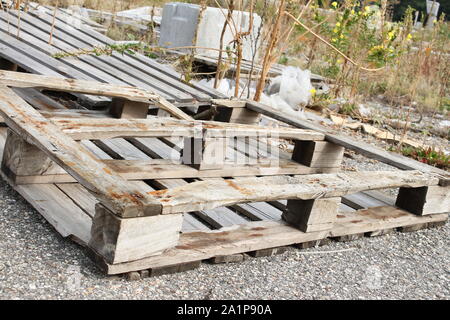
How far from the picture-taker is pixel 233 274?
8.71ft

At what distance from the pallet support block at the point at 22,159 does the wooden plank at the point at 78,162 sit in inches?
3.5

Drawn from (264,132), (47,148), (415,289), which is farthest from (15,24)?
(415,289)

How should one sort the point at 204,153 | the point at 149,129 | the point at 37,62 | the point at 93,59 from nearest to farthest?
the point at 149,129, the point at 204,153, the point at 37,62, the point at 93,59

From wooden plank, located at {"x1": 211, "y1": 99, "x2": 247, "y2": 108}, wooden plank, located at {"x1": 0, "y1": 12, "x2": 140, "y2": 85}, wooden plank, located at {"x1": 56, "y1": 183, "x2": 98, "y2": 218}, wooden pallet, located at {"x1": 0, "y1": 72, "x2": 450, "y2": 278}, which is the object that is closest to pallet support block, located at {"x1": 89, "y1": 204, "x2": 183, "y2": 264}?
wooden pallet, located at {"x1": 0, "y1": 72, "x2": 450, "y2": 278}

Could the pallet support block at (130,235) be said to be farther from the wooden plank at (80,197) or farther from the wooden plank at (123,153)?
the wooden plank at (123,153)

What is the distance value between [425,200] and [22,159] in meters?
2.21

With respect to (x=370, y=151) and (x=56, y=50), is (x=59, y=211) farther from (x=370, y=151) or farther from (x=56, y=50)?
(x=56, y=50)

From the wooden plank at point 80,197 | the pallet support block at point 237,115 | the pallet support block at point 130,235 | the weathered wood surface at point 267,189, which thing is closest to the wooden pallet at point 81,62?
the pallet support block at point 237,115

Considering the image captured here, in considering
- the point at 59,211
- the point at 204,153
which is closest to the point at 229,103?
the point at 204,153

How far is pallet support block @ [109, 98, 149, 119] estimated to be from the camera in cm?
409

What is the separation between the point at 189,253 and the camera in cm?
257

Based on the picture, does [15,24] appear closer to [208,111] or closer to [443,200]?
[208,111]

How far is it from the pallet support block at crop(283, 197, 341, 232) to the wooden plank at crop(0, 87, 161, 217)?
0.91 m

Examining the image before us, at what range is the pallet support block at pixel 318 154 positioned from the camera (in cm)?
414
